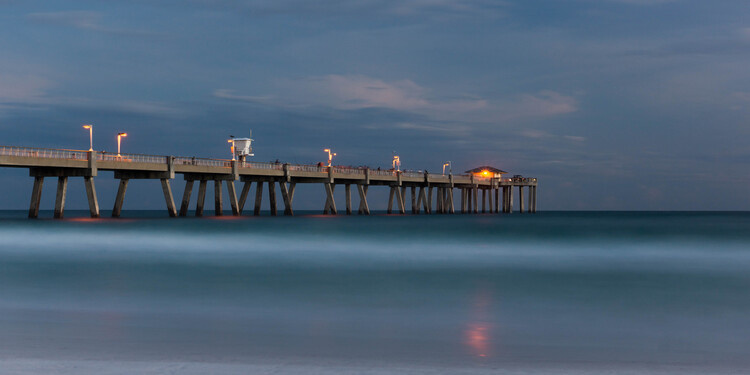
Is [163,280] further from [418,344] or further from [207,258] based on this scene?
[418,344]

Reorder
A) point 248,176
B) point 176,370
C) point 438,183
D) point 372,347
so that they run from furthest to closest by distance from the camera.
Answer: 1. point 438,183
2. point 248,176
3. point 372,347
4. point 176,370

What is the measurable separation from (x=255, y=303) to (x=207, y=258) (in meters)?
13.0

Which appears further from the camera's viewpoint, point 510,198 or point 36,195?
point 510,198

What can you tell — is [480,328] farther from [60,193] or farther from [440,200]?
[440,200]

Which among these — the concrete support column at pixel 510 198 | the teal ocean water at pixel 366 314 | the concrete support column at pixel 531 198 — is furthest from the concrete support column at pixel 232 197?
the concrete support column at pixel 531 198

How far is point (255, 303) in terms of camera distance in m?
14.6

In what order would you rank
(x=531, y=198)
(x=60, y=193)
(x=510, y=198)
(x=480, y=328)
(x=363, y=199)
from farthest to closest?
(x=531, y=198)
(x=510, y=198)
(x=363, y=199)
(x=60, y=193)
(x=480, y=328)

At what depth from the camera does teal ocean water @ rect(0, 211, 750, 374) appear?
8672 millimetres

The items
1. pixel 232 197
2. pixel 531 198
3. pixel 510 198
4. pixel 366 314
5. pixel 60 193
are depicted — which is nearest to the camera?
pixel 366 314

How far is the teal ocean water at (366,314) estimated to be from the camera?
867cm

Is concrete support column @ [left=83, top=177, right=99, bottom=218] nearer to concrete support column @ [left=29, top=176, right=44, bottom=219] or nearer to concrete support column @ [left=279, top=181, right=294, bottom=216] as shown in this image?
concrete support column @ [left=29, top=176, right=44, bottom=219]

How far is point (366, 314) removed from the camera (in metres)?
13.2

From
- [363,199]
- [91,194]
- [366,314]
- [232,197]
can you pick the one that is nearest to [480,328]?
[366,314]

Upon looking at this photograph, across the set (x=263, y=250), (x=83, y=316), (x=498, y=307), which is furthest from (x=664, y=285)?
(x=263, y=250)
